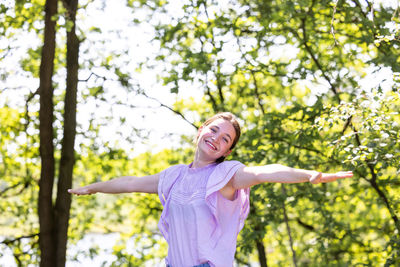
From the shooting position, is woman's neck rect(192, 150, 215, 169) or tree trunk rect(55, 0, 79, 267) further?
tree trunk rect(55, 0, 79, 267)

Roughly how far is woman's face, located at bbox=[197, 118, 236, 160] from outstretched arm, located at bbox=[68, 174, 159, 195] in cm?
32

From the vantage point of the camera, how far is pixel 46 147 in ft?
14.6

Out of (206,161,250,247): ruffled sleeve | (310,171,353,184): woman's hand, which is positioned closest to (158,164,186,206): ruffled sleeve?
(206,161,250,247): ruffled sleeve

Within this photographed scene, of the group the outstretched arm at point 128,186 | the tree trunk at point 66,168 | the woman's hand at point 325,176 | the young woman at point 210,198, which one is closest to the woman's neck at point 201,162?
the young woman at point 210,198

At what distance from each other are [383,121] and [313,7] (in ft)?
7.55

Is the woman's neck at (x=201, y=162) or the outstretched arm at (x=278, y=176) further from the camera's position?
the woman's neck at (x=201, y=162)

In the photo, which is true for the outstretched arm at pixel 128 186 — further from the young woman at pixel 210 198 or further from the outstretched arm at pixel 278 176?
the outstretched arm at pixel 278 176

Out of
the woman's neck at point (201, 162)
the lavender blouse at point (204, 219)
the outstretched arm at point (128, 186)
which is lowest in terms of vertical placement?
the lavender blouse at point (204, 219)

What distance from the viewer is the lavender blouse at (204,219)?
225 centimetres

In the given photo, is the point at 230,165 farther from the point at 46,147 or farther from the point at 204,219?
the point at 46,147

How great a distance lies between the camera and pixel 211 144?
Result: 8.18 feet

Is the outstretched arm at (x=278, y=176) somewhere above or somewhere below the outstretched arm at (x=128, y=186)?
below

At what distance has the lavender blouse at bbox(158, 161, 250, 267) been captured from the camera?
7.38 ft

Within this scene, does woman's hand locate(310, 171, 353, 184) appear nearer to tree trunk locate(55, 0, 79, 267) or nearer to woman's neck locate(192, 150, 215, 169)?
woman's neck locate(192, 150, 215, 169)
